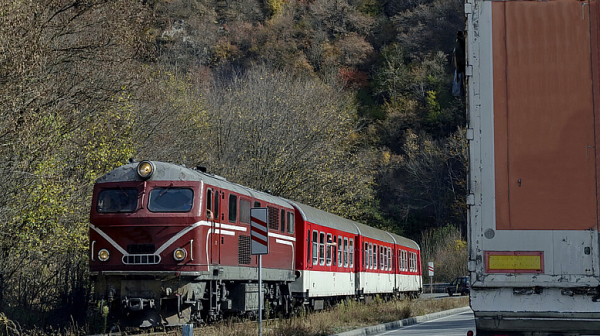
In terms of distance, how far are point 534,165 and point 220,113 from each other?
3154 centimetres

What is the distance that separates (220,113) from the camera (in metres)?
39.3

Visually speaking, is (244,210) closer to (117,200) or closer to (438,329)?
(117,200)

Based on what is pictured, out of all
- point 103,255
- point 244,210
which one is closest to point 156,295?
point 103,255

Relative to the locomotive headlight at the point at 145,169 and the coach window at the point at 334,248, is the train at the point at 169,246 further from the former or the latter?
the coach window at the point at 334,248

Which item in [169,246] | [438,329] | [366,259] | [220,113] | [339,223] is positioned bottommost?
[438,329]

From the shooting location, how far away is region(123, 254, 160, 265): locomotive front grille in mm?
14844

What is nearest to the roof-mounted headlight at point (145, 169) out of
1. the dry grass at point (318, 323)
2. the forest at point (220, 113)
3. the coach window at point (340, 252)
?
the dry grass at point (318, 323)

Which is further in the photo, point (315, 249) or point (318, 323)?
point (315, 249)

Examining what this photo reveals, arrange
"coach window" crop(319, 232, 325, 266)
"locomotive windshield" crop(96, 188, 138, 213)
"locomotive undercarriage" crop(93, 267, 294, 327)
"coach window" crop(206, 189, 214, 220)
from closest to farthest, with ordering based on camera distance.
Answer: "locomotive undercarriage" crop(93, 267, 294, 327) → "locomotive windshield" crop(96, 188, 138, 213) → "coach window" crop(206, 189, 214, 220) → "coach window" crop(319, 232, 325, 266)

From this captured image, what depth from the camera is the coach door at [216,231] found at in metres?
15.6

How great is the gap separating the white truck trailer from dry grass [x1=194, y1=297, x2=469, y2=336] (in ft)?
21.9

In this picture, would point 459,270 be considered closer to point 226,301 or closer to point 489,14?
point 226,301

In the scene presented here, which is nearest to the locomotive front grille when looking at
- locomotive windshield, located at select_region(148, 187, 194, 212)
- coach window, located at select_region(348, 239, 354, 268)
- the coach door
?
locomotive windshield, located at select_region(148, 187, 194, 212)

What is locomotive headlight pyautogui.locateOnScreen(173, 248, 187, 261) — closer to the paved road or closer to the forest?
the forest
